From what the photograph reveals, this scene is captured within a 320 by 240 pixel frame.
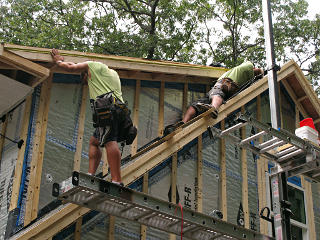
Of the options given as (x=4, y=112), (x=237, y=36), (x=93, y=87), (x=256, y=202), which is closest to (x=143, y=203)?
(x=93, y=87)

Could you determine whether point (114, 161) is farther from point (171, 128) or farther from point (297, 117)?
point (297, 117)

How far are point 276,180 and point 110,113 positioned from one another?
230cm

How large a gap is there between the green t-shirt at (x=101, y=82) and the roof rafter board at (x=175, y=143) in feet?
3.95

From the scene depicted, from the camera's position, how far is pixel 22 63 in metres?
6.65

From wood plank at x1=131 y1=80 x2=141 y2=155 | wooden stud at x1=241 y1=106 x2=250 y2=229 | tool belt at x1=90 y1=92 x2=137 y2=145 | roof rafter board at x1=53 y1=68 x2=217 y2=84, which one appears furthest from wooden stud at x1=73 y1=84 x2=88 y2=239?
wooden stud at x1=241 y1=106 x2=250 y2=229

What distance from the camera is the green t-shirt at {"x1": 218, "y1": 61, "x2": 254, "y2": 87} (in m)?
8.85

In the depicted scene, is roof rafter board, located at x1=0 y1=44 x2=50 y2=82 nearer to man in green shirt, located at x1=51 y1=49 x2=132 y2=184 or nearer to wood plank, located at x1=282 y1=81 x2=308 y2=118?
man in green shirt, located at x1=51 y1=49 x2=132 y2=184

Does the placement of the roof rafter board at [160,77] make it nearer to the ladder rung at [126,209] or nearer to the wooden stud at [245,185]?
the wooden stud at [245,185]

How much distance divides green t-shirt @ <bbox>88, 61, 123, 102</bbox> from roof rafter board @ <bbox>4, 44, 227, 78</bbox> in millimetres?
880

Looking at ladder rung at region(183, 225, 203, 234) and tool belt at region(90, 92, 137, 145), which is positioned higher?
tool belt at region(90, 92, 137, 145)

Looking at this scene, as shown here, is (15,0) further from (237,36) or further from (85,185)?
(85,185)

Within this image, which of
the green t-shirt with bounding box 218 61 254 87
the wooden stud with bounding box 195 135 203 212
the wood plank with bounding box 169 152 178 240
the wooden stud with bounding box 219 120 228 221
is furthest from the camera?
the green t-shirt with bounding box 218 61 254 87

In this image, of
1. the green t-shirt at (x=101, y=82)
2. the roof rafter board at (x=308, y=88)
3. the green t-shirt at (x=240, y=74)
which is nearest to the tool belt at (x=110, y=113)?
the green t-shirt at (x=101, y=82)

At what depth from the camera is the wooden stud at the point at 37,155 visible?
6521 mm
